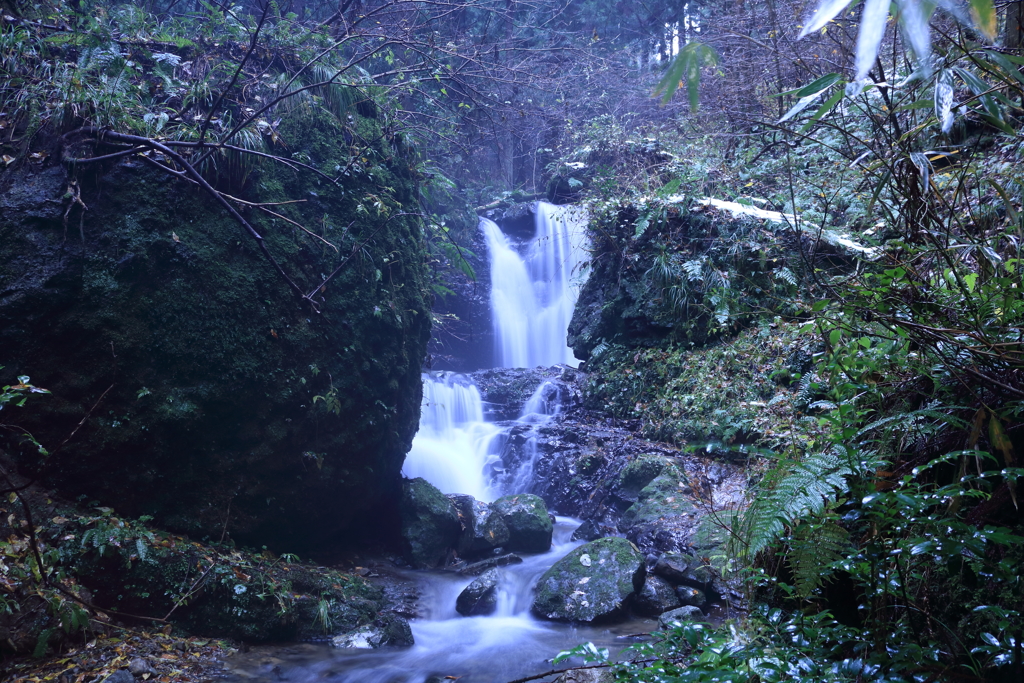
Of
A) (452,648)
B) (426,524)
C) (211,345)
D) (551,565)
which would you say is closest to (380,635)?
(452,648)

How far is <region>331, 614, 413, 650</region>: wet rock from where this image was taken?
516 cm

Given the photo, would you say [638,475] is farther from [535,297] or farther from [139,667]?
[535,297]

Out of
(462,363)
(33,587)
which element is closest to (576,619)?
(33,587)

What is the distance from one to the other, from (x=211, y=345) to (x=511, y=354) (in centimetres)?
1117

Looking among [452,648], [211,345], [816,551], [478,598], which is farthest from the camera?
[478,598]

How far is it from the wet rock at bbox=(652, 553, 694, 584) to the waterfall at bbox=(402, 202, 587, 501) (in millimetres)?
3791

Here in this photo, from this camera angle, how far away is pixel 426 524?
7.25m

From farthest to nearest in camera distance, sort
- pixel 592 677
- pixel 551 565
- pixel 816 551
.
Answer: pixel 551 565
pixel 592 677
pixel 816 551

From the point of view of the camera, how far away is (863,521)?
2238 mm

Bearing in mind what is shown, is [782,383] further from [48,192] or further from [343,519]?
[48,192]

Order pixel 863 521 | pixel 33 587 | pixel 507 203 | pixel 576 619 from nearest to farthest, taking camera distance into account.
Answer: pixel 863 521, pixel 33 587, pixel 576 619, pixel 507 203

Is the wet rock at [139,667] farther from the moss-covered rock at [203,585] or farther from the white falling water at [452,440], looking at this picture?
the white falling water at [452,440]

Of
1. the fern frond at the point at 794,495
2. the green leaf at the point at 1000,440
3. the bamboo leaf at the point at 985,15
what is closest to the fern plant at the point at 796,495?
the fern frond at the point at 794,495

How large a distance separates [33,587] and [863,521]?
16.3ft
